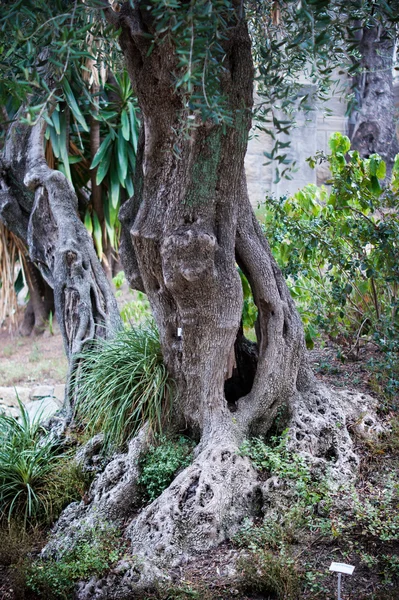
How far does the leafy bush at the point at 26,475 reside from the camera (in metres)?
4.23

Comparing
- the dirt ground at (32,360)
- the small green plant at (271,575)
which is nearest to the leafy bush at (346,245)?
the small green plant at (271,575)

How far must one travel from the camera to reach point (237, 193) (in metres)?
3.86

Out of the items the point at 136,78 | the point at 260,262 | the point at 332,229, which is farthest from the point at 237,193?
the point at 332,229

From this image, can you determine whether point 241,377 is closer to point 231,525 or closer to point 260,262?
point 260,262

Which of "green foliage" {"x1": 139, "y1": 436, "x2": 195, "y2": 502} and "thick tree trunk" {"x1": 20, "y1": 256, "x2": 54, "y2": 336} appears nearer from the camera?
"green foliage" {"x1": 139, "y1": 436, "x2": 195, "y2": 502}

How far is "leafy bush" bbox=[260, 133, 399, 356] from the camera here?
495cm

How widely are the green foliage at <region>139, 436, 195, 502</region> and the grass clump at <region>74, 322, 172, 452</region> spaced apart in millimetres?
144

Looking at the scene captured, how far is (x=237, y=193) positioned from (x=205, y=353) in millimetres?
1000

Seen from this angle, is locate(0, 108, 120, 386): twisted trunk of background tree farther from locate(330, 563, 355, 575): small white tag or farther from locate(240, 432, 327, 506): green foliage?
locate(330, 563, 355, 575): small white tag

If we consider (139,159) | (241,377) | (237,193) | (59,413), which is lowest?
(59,413)

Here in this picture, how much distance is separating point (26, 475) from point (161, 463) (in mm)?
975

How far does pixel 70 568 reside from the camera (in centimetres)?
343

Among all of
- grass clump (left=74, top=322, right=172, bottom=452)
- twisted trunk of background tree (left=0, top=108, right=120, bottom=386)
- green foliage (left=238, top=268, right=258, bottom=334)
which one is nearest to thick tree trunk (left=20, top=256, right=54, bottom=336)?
twisted trunk of background tree (left=0, top=108, right=120, bottom=386)

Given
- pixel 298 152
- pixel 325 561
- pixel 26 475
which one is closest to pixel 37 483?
pixel 26 475
